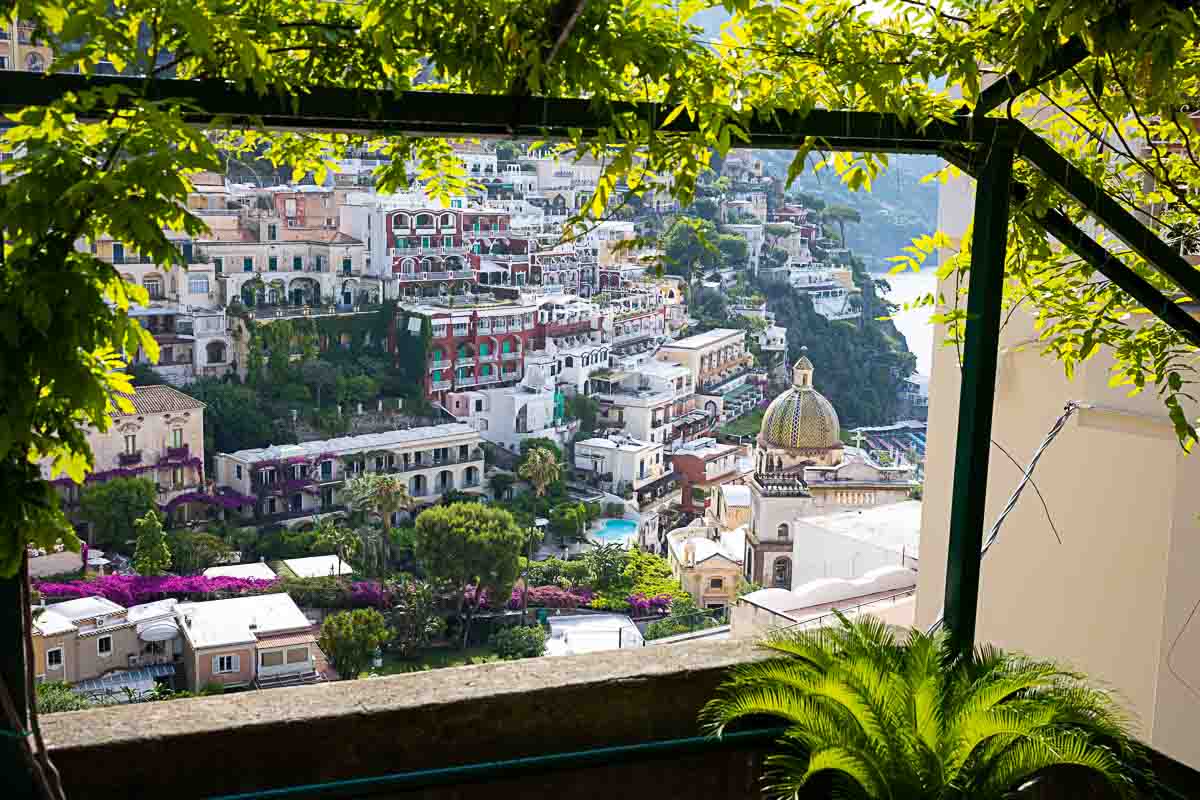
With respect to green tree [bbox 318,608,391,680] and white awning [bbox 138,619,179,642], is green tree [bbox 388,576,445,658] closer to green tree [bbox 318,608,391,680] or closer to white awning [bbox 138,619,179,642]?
green tree [bbox 318,608,391,680]

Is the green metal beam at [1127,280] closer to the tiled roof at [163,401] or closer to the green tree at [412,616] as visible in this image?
the tiled roof at [163,401]

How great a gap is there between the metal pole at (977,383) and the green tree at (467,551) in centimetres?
1445

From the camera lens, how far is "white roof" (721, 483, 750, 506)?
20156 mm

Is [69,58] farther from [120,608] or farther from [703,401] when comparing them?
[703,401]

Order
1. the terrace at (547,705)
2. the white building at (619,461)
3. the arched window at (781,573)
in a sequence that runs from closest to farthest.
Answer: the terrace at (547,705)
the arched window at (781,573)
the white building at (619,461)

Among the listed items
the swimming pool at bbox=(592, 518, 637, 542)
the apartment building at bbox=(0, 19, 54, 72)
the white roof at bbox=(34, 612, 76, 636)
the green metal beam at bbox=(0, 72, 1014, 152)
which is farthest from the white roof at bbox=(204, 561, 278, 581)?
the green metal beam at bbox=(0, 72, 1014, 152)

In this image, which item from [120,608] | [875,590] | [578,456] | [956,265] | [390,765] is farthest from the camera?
[578,456]

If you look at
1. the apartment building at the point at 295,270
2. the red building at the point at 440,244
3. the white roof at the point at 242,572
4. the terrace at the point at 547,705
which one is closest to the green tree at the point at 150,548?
the white roof at the point at 242,572

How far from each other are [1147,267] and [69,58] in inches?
101

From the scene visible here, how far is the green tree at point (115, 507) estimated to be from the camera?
13672mm

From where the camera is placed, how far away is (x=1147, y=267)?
117 inches

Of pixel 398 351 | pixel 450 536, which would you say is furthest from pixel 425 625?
pixel 398 351

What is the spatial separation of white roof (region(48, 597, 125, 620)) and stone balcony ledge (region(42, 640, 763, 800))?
12634mm

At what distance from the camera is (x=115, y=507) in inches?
541
